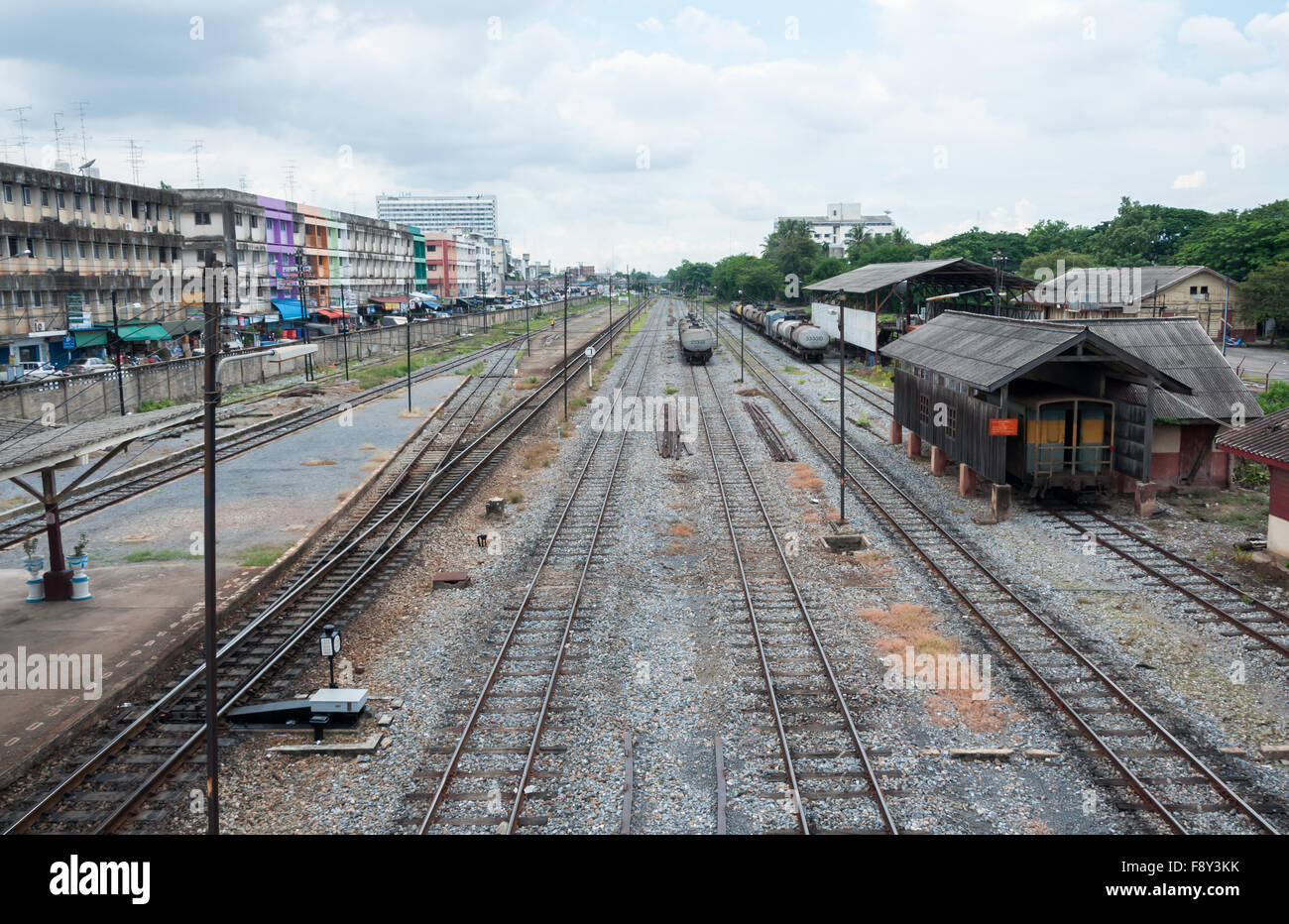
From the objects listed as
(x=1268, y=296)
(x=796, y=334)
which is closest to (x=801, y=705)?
(x=796, y=334)

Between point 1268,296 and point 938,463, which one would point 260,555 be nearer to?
point 938,463

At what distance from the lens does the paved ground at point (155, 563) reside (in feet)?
42.4

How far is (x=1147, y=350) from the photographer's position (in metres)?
26.4

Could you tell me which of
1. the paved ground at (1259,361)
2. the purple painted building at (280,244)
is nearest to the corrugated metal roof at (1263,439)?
the paved ground at (1259,361)

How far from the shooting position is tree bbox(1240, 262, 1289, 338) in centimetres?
5925

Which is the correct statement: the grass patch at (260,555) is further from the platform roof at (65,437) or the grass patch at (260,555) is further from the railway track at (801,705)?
the railway track at (801,705)

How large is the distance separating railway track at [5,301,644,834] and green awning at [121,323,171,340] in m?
31.4

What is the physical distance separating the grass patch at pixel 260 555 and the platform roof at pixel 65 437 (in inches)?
130

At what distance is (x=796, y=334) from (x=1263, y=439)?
41575mm

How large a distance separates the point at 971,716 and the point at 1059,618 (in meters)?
4.44

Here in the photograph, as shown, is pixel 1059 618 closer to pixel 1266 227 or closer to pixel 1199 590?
pixel 1199 590

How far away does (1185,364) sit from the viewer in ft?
84.9

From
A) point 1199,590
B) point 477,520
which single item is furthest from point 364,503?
point 1199,590
